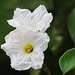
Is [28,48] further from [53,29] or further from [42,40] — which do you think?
[53,29]

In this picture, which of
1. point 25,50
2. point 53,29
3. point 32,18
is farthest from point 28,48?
point 53,29

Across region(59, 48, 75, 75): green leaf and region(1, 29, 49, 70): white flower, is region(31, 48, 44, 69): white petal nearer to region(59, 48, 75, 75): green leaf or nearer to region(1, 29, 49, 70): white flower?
region(1, 29, 49, 70): white flower

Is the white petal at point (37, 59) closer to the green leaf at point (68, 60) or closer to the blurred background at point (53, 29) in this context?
the green leaf at point (68, 60)

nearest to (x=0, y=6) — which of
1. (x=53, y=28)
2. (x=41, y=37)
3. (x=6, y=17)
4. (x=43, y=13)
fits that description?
(x=6, y=17)

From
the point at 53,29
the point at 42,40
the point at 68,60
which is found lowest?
the point at 53,29

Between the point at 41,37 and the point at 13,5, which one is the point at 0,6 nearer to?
the point at 13,5

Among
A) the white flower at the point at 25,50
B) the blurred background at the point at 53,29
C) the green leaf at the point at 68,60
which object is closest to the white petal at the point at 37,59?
the white flower at the point at 25,50
